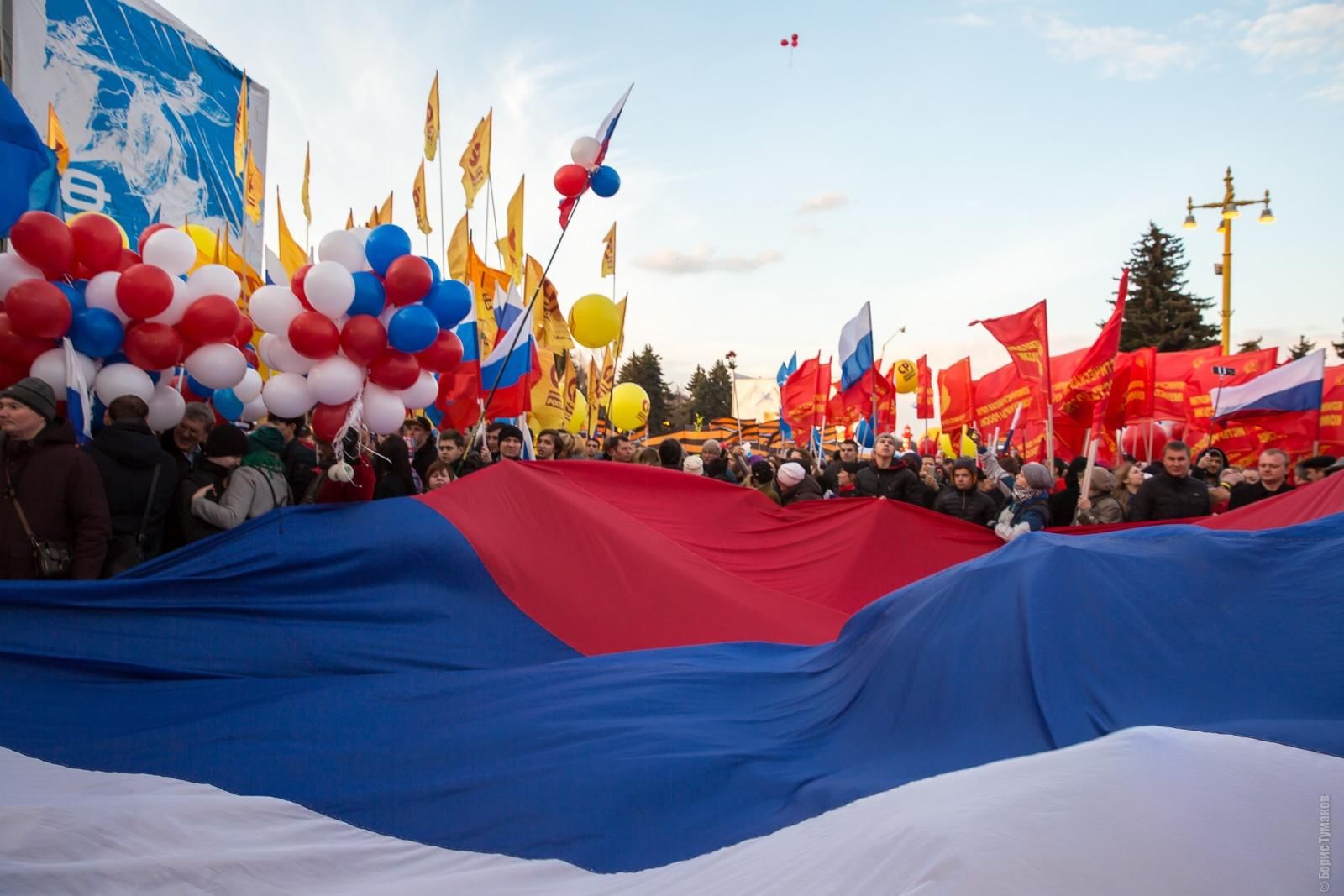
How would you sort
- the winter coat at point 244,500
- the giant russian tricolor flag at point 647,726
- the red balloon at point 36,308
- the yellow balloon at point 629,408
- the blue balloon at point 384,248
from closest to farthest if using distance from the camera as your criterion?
the giant russian tricolor flag at point 647,726 < the winter coat at point 244,500 < the red balloon at point 36,308 < the blue balloon at point 384,248 < the yellow balloon at point 629,408

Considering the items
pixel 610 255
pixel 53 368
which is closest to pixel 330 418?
pixel 53 368

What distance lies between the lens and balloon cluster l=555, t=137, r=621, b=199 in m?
7.12

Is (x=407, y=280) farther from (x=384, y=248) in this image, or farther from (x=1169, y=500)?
(x=1169, y=500)

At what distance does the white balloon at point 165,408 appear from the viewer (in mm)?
6051

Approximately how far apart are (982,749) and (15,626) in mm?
3852

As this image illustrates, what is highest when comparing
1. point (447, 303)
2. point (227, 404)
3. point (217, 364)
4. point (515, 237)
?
point (515, 237)

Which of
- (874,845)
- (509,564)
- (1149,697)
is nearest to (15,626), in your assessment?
(509,564)

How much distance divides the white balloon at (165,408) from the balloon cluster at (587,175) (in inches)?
116

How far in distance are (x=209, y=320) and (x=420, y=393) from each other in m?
1.35

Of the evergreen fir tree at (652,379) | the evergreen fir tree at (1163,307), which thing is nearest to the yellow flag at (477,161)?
the evergreen fir tree at (1163,307)

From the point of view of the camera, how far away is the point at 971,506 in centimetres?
814

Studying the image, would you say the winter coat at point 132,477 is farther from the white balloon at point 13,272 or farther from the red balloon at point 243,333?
the red balloon at point 243,333

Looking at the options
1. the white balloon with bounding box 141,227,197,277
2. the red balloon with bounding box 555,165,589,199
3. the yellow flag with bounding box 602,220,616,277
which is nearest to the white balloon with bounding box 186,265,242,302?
the white balloon with bounding box 141,227,197,277

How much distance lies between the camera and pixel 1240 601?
141 inches
